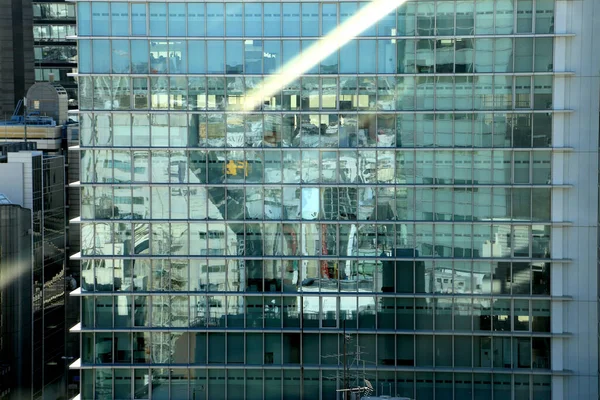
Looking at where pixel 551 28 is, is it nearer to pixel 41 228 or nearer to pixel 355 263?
pixel 355 263

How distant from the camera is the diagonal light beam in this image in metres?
66.1

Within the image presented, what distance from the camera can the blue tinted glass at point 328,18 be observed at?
66.2 m

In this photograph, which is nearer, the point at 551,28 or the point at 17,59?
the point at 551,28

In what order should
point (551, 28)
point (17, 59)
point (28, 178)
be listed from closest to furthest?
point (551, 28) < point (28, 178) < point (17, 59)

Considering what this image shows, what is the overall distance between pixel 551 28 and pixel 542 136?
16.2 feet

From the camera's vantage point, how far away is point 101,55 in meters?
66.9

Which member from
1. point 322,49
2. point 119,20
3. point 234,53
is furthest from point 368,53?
point 119,20

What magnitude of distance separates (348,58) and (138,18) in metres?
9.91

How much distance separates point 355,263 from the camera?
67.5 meters

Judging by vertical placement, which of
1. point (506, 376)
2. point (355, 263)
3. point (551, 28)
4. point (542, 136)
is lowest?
point (506, 376)

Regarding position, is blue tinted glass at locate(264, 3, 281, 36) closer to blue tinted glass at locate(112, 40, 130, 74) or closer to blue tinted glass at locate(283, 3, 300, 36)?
blue tinted glass at locate(283, 3, 300, 36)

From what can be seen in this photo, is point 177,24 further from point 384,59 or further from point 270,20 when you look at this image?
point 384,59

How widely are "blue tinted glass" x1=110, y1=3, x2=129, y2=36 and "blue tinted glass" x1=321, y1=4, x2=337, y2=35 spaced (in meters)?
9.09

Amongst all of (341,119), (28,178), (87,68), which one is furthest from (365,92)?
(28,178)
